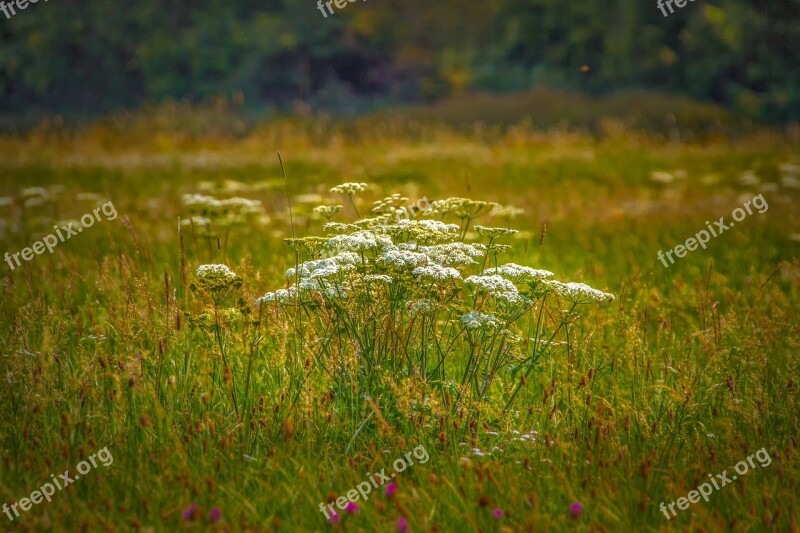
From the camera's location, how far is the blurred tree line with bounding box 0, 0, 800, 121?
2773 centimetres

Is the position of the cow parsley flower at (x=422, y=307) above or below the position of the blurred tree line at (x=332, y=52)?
above

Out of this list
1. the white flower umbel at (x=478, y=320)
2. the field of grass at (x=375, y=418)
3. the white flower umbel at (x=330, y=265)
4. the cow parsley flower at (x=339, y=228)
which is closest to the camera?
the field of grass at (x=375, y=418)

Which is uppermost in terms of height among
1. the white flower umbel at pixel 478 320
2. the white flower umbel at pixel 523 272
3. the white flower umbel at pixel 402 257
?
the white flower umbel at pixel 402 257

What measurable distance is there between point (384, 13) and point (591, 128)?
11.6m

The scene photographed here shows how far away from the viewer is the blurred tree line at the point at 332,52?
2773 centimetres

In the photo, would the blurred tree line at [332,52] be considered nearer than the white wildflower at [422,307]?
No

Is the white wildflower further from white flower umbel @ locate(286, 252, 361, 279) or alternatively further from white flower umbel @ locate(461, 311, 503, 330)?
white flower umbel @ locate(286, 252, 361, 279)

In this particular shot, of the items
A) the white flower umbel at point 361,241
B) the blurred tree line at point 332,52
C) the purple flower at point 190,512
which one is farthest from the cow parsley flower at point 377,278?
the blurred tree line at point 332,52

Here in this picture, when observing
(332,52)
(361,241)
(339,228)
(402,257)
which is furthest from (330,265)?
(332,52)

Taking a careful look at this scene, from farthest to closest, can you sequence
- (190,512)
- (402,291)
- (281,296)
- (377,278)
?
(281,296) → (402,291) → (377,278) → (190,512)

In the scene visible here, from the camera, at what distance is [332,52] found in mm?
30703

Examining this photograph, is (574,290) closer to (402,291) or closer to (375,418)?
(402,291)

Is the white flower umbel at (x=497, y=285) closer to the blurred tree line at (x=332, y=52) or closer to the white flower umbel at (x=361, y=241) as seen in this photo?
the white flower umbel at (x=361, y=241)

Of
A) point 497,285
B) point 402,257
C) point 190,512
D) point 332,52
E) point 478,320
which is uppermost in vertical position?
point 402,257
